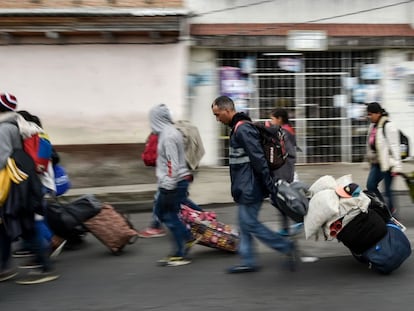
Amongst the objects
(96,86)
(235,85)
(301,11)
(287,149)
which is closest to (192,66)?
(235,85)

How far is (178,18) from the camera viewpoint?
10.4 metres

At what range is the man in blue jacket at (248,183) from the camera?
4.98m

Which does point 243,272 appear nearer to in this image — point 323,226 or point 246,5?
point 323,226

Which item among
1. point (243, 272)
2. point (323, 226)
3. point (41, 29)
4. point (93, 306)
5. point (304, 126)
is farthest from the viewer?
point (304, 126)

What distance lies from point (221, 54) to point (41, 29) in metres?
3.56

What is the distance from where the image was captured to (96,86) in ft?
35.1

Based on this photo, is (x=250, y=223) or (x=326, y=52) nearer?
(x=250, y=223)

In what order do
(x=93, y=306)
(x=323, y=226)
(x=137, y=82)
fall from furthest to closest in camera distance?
(x=137, y=82), (x=323, y=226), (x=93, y=306)

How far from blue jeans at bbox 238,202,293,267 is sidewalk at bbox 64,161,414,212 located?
133 inches

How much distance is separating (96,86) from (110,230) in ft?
17.9

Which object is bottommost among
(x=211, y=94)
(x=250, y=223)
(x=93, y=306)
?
(x=93, y=306)

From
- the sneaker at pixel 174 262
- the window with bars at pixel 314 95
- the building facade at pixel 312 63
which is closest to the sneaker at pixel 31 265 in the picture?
the sneaker at pixel 174 262

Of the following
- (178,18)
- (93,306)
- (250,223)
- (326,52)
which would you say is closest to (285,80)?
(326,52)

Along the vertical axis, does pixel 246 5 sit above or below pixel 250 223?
above
